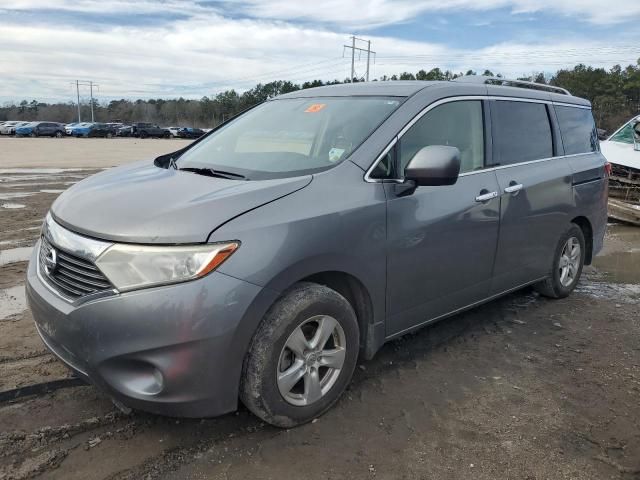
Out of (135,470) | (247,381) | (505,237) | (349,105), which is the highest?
(349,105)

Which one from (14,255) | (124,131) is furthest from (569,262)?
(124,131)

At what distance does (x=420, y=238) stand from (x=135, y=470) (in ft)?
6.41

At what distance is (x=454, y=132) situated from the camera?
149 inches

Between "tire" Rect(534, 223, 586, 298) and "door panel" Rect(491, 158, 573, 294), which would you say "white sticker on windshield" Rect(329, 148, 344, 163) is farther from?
"tire" Rect(534, 223, 586, 298)

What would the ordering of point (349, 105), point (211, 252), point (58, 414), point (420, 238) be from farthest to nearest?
point (349, 105), point (420, 238), point (58, 414), point (211, 252)

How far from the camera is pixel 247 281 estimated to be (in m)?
2.51

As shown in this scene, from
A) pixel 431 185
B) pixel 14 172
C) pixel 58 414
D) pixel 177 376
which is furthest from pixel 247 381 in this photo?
pixel 14 172

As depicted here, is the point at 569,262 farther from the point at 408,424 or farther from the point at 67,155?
the point at 67,155

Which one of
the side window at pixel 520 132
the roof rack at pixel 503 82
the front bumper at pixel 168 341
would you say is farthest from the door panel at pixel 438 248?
the front bumper at pixel 168 341

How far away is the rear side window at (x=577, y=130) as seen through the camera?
4.96m

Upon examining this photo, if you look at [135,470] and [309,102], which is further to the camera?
[309,102]

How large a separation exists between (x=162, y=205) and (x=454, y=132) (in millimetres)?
2080

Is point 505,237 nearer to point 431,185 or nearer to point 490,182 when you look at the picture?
point 490,182

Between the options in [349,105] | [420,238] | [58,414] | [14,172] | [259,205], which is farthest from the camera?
[14,172]
